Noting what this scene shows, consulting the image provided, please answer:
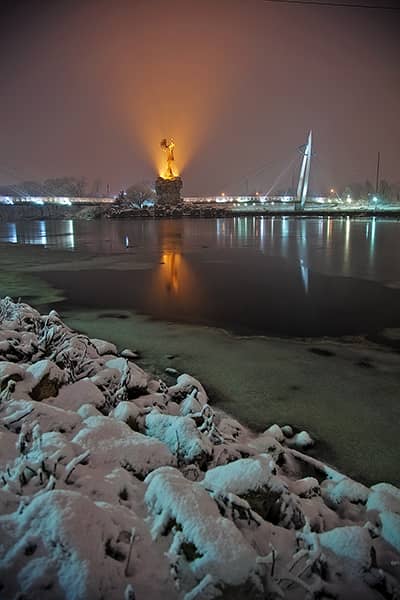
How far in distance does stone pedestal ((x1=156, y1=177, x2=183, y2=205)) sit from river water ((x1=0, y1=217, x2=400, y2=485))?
11864cm

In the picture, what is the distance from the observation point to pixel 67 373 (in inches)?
201

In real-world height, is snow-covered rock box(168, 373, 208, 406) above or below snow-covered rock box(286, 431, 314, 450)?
above

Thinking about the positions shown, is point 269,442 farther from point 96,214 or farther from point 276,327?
point 96,214

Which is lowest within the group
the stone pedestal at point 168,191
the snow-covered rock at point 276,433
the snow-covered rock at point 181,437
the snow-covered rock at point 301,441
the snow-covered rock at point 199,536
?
the snow-covered rock at point 301,441

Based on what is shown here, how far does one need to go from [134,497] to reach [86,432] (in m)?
0.91

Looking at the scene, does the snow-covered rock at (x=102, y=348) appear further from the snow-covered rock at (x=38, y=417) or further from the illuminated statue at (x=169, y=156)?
the illuminated statue at (x=169, y=156)

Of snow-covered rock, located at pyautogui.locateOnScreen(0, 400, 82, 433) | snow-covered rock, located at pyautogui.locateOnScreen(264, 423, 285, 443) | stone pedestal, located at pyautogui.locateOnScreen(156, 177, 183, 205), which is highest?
stone pedestal, located at pyautogui.locateOnScreen(156, 177, 183, 205)

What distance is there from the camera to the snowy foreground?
217 centimetres

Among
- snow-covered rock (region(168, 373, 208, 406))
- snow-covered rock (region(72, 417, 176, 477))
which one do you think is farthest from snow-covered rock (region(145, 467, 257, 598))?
snow-covered rock (region(168, 373, 208, 406))

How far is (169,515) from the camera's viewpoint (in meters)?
2.57

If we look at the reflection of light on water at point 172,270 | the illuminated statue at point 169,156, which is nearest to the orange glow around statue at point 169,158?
the illuminated statue at point 169,156

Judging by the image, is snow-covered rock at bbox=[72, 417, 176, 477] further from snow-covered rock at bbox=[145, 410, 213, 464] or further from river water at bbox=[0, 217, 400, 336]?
river water at bbox=[0, 217, 400, 336]

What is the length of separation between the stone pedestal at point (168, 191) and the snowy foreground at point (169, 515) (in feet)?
446

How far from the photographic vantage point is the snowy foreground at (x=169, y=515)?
2172 millimetres
